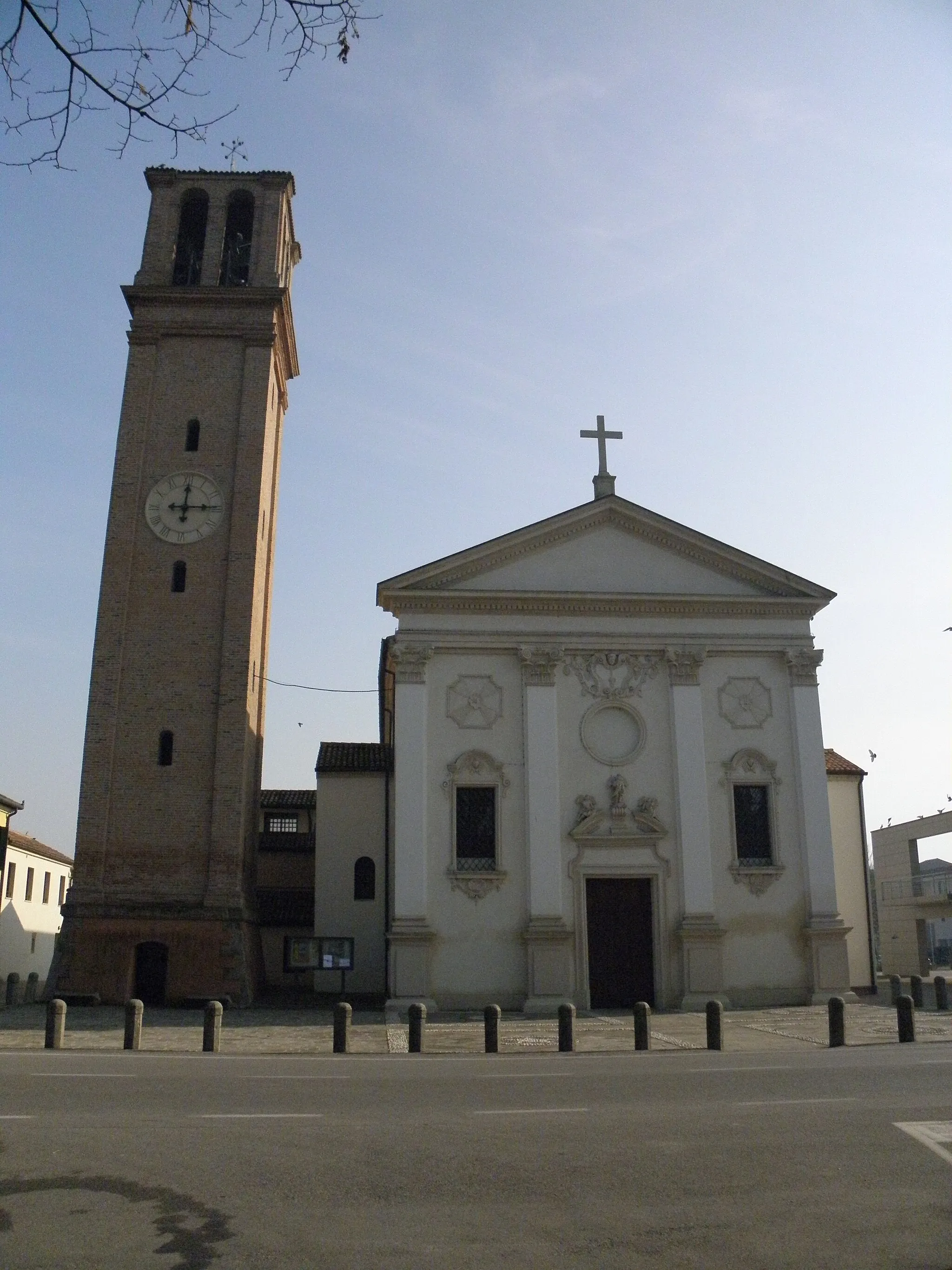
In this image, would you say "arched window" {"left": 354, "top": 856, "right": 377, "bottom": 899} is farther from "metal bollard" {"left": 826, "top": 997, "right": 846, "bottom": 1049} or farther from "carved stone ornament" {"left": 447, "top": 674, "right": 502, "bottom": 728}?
"metal bollard" {"left": 826, "top": 997, "right": 846, "bottom": 1049}

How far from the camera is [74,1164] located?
766 centimetres

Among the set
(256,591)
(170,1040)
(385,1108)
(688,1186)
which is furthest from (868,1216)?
(256,591)

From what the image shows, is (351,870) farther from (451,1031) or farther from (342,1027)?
(342,1027)

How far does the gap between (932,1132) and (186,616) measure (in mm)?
21974

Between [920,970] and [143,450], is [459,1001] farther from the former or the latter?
[920,970]

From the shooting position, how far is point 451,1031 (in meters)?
20.0

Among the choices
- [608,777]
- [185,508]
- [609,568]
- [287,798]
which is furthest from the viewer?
[287,798]

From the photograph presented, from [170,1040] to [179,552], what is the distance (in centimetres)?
1337

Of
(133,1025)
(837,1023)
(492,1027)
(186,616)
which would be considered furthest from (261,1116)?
(186,616)

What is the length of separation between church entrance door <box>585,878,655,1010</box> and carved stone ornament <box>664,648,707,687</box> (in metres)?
4.66

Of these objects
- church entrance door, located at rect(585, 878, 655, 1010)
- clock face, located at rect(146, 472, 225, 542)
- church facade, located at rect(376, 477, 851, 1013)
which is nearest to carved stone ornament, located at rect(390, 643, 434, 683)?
church facade, located at rect(376, 477, 851, 1013)

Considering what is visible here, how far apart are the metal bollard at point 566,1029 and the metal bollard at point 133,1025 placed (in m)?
6.13

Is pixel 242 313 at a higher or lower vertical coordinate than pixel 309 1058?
higher

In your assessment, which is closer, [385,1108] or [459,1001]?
[385,1108]
